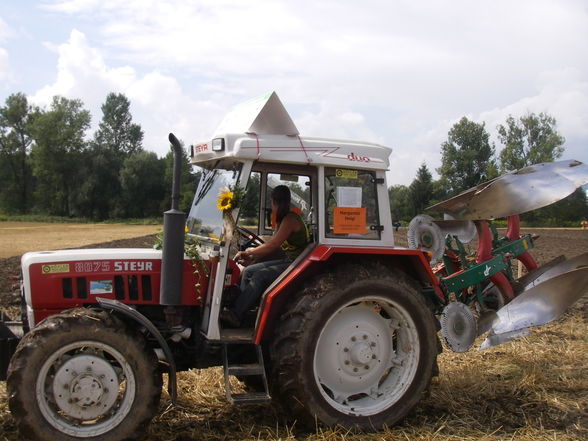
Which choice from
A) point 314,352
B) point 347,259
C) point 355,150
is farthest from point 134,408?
point 355,150

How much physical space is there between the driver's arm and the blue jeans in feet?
0.32

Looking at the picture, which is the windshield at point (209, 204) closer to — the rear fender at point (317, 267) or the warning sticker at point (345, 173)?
the rear fender at point (317, 267)

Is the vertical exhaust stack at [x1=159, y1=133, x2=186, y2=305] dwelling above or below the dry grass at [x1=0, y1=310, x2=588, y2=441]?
above

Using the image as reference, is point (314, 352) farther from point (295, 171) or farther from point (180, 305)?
point (295, 171)

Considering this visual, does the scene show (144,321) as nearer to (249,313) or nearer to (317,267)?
(249,313)

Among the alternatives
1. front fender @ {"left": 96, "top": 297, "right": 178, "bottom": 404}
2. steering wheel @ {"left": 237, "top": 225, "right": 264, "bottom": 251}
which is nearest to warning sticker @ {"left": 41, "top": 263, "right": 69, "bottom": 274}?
front fender @ {"left": 96, "top": 297, "right": 178, "bottom": 404}

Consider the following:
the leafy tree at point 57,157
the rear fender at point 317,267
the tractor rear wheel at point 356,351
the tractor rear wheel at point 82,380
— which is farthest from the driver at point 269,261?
the leafy tree at point 57,157

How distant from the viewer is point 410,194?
53.0 metres

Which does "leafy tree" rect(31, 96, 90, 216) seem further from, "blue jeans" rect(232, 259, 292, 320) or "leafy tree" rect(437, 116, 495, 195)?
"blue jeans" rect(232, 259, 292, 320)

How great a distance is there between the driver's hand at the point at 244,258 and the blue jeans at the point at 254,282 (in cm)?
8

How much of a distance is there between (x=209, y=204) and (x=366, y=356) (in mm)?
1808

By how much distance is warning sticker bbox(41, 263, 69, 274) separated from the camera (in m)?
4.38

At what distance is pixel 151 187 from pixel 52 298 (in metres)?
61.7

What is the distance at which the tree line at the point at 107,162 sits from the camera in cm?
6462
